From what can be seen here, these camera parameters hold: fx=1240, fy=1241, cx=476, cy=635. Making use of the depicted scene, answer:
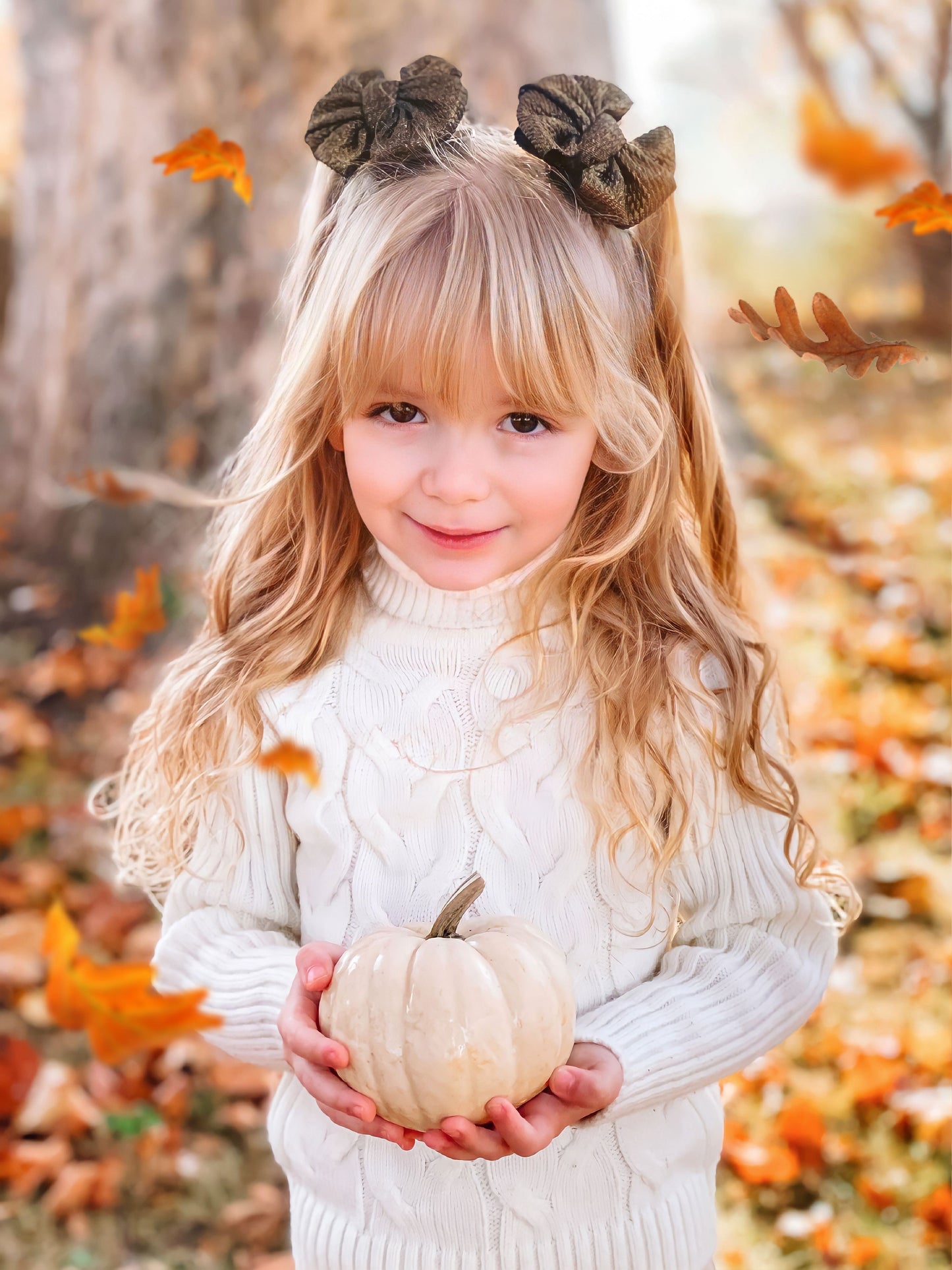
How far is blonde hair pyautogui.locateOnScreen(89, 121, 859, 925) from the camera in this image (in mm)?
1239

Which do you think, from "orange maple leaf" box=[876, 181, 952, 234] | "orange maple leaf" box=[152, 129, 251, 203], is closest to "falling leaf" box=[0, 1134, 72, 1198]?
"orange maple leaf" box=[152, 129, 251, 203]

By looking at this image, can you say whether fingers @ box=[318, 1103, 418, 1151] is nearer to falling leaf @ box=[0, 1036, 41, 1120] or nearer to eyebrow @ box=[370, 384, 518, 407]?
eyebrow @ box=[370, 384, 518, 407]

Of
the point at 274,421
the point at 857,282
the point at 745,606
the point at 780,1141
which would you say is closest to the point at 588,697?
the point at 745,606

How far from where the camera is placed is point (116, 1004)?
1066 millimetres

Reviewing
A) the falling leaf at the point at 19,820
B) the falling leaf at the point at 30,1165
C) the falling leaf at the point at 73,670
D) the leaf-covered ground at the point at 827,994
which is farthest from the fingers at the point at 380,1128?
the falling leaf at the point at 73,670

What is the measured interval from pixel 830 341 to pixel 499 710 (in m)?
0.54

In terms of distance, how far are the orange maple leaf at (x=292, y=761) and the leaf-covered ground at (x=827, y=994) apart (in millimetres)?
682

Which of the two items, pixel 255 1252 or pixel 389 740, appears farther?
pixel 255 1252

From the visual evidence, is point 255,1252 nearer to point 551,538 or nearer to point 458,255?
point 551,538

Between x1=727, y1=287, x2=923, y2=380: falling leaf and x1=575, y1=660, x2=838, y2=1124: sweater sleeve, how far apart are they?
49cm

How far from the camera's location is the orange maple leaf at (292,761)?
4.38 feet

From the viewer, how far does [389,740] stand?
1.42 meters

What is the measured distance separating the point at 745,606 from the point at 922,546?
2514 mm

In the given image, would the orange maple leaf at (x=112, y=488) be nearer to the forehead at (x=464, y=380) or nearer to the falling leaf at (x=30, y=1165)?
the falling leaf at (x=30, y=1165)
